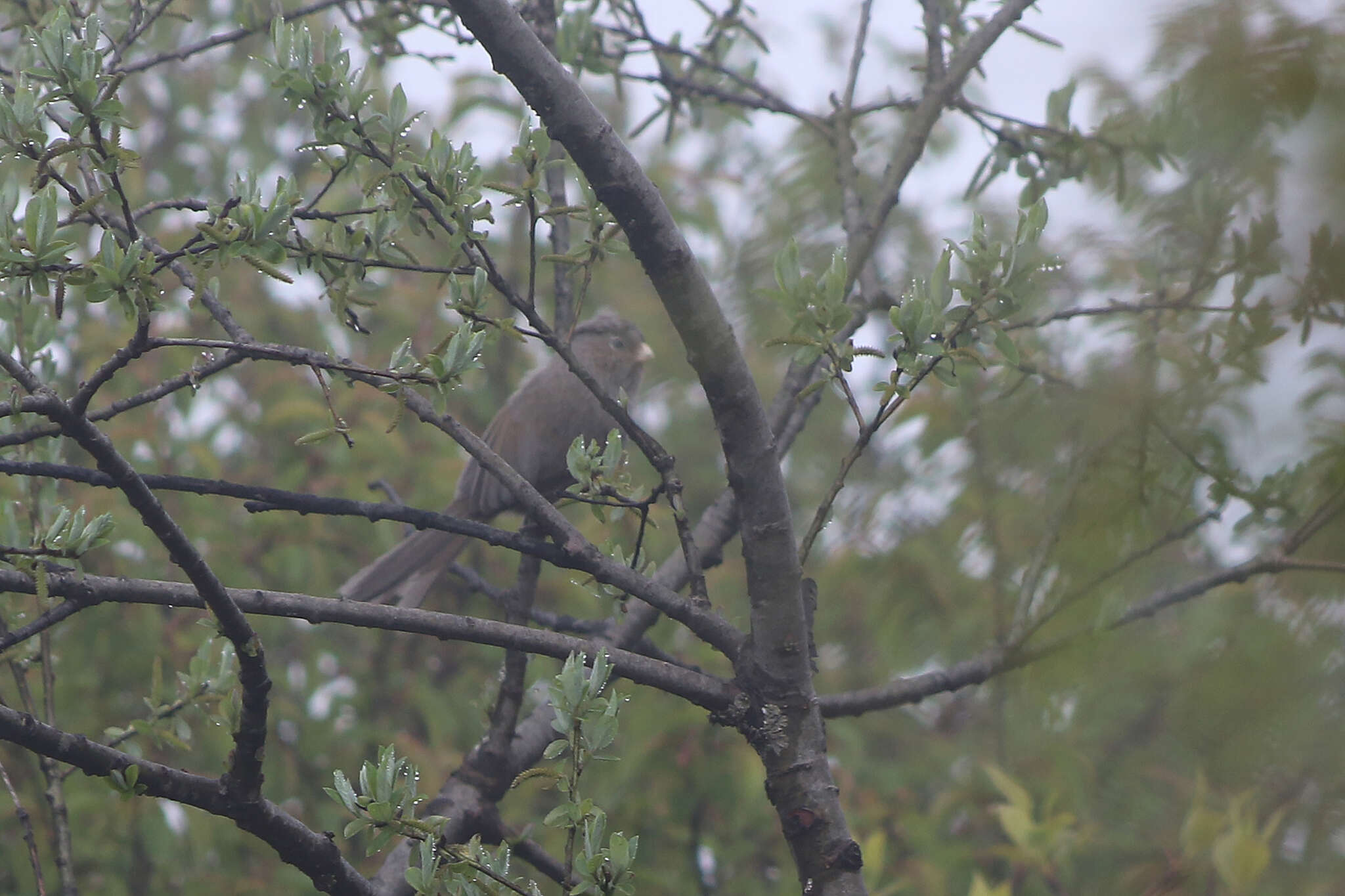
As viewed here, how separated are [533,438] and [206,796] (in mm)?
2858

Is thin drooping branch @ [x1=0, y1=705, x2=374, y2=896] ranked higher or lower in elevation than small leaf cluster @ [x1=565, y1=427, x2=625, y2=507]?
lower

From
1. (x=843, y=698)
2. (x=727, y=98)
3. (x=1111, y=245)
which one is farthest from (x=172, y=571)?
(x=1111, y=245)

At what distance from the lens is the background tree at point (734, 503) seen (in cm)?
121

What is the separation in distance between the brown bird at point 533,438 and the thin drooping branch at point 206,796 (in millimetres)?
1474

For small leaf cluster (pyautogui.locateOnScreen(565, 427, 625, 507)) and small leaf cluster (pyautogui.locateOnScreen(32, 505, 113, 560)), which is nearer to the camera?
small leaf cluster (pyautogui.locateOnScreen(32, 505, 113, 560))

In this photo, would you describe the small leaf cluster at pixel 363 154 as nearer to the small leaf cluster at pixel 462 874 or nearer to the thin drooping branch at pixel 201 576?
the thin drooping branch at pixel 201 576

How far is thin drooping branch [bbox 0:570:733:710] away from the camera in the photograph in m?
1.87

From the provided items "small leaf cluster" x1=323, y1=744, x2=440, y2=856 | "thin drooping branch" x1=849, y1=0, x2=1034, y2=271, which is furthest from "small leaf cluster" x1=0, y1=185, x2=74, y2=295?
"thin drooping branch" x1=849, y1=0, x2=1034, y2=271

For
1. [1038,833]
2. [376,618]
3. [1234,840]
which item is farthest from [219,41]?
[1038,833]

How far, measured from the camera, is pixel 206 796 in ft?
6.39

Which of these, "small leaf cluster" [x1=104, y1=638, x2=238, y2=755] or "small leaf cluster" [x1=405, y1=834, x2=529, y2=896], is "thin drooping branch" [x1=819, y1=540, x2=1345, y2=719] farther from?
"small leaf cluster" [x1=104, y1=638, x2=238, y2=755]

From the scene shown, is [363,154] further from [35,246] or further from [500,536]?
[500,536]

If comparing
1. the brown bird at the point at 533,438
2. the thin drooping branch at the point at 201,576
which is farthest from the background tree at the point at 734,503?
the brown bird at the point at 533,438

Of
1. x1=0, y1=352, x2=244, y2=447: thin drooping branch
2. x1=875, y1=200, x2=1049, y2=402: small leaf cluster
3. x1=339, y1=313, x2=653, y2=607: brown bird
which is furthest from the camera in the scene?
x1=339, y1=313, x2=653, y2=607: brown bird
